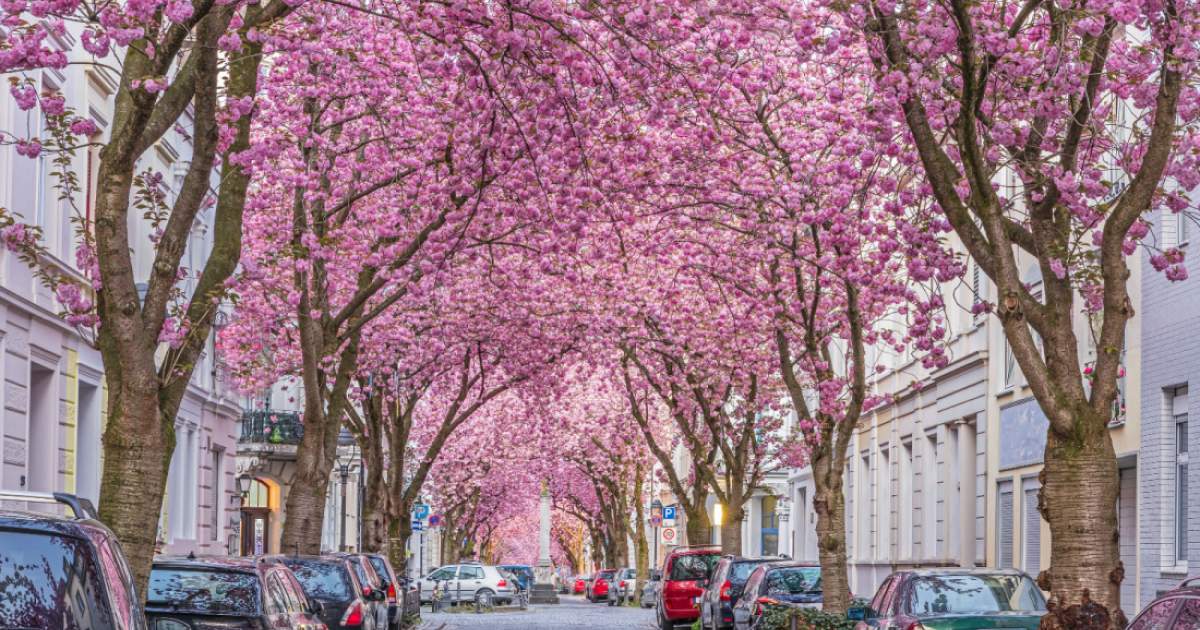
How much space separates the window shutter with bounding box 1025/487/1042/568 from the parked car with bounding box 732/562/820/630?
345 centimetres

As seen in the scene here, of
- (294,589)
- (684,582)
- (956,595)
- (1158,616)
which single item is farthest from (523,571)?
(1158,616)

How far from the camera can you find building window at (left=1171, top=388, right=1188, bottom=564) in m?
19.8

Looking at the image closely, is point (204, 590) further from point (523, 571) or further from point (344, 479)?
point (523, 571)

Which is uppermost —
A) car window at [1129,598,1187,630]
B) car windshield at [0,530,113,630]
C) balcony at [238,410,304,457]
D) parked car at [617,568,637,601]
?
balcony at [238,410,304,457]

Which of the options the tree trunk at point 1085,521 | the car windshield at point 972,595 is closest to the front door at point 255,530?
the car windshield at point 972,595

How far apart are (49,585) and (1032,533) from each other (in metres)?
21.1

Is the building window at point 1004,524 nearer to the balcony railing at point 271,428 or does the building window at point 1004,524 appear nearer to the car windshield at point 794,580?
the car windshield at point 794,580

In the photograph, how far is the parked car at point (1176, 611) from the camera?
820cm

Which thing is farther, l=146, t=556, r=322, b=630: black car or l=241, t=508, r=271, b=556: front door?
l=241, t=508, r=271, b=556: front door

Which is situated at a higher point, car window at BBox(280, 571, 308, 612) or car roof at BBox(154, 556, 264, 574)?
car roof at BBox(154, 556, 264, 574)

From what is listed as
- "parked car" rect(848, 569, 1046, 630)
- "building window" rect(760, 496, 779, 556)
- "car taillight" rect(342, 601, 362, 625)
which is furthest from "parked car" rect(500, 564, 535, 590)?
"parked car" rect(848, 569, 1046, 630)

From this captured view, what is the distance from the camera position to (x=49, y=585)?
23.3ft

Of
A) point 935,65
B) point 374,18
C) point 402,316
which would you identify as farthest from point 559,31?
point 402,316

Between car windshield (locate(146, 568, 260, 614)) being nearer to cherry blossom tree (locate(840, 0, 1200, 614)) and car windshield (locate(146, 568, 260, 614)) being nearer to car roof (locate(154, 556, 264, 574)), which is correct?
car roof (locate(154, 556, 264, 574))
